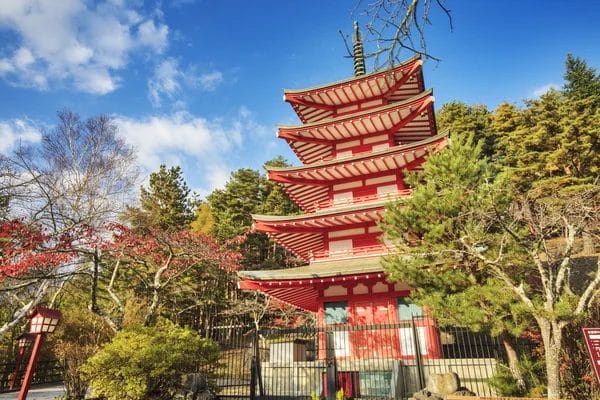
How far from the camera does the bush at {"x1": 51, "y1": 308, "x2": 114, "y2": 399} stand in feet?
38.1

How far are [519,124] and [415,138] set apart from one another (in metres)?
24.2

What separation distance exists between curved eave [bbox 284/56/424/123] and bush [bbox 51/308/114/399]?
44.0 feet

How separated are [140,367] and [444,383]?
772 centimetres

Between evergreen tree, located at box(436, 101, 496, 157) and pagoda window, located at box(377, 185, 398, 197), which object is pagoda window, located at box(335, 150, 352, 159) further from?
evergreen tree, located at box(436, 101, 496, 157)

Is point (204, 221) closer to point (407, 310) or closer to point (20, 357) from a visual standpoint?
point (20, 357)

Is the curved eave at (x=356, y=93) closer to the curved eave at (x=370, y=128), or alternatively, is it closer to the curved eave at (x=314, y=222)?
the curved eave at (x=370, y=128)

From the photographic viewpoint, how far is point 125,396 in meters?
9.13

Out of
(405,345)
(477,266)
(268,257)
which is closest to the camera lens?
(477,266)

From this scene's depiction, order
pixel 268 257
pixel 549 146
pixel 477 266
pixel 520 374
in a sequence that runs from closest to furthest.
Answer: pixel 520 374 → pixel 477 266 → pixel 549 146 → pixel 268 257

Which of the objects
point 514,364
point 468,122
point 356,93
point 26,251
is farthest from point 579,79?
point 26,251

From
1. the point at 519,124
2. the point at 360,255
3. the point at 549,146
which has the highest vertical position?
the point at 519,124

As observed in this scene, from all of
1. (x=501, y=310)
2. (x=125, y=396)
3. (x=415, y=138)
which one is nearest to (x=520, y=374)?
(x=501, y=310)

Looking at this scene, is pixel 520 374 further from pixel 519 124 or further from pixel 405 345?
pixel 519 124

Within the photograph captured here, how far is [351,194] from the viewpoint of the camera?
52.3 ft
